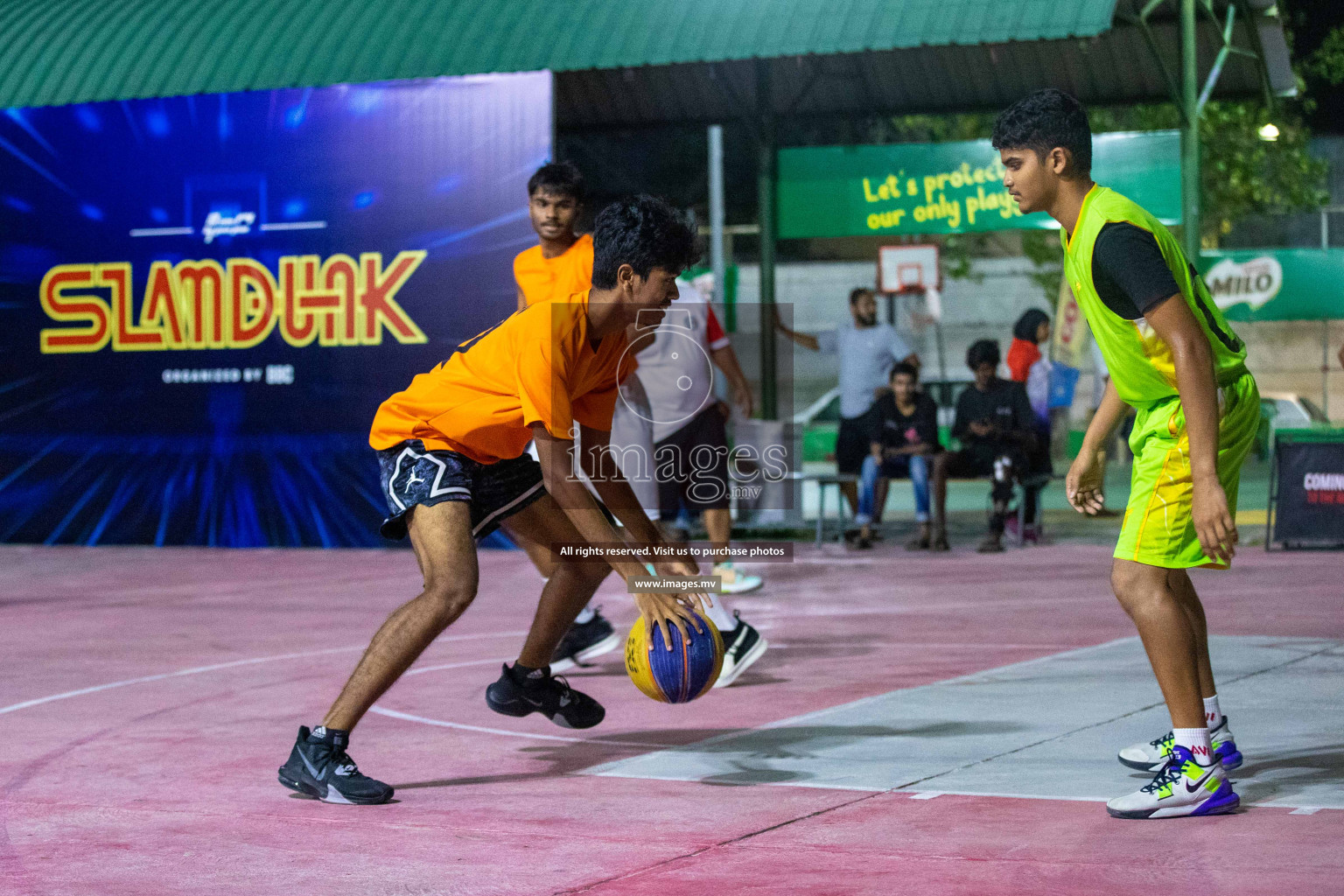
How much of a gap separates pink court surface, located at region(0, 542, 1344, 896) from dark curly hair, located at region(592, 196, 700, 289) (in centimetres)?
157

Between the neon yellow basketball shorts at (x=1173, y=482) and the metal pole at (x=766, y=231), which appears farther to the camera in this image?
the metal pole at (x=766, y=231)

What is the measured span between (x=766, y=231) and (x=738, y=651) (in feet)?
32.7

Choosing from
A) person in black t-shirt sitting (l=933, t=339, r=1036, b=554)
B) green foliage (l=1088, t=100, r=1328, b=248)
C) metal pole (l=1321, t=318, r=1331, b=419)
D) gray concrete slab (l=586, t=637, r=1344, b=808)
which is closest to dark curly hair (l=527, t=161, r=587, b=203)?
gray concrete slab (l=586, t=637, r=1344, b=808)

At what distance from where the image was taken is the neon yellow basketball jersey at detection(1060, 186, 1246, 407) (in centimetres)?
461

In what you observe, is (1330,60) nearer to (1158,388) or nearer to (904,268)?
(904,268)

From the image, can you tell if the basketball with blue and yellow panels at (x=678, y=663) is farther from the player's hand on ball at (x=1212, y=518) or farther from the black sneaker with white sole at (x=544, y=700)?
the player's hand on ball at (x=1212, y=518)

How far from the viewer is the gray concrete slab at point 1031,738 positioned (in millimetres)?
5059

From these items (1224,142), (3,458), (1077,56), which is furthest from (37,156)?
(1224,142)

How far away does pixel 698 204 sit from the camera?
98.0ft

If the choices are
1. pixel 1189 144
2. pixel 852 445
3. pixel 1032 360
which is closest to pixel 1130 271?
pixel 852 445

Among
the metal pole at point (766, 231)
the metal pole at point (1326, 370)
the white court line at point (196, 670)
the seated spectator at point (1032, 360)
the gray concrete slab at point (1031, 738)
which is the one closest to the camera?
the gray concrete slab at point (1031, 738)

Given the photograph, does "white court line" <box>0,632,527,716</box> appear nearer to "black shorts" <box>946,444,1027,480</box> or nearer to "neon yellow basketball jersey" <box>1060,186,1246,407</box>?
"neon yellow basketball jersey" <box>1060,186,1246,407</box>

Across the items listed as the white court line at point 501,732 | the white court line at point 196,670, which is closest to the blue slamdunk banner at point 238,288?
the white court line at point 196,670

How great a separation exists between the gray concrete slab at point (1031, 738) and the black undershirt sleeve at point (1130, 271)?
1438 millimetres
